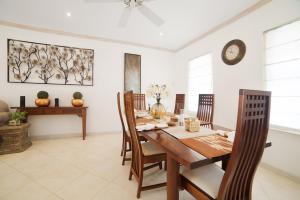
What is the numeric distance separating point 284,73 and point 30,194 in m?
3.60

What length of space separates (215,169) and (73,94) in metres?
3.38

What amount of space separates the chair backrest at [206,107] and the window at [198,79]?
102 centimetres

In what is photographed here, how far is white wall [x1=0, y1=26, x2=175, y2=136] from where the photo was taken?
3.22m

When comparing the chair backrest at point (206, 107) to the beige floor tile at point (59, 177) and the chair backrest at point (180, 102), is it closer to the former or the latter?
the chair backrest at point (180, 102)

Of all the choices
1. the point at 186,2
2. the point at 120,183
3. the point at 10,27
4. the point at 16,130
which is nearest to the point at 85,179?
the point at 120,183

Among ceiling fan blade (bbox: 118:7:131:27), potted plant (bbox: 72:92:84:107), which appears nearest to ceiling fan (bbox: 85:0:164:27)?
ceiling fan blade (bbox: 118:7:131:27)

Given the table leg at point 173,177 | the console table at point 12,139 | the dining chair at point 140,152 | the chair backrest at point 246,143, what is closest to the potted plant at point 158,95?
the dining chair at point 140,152

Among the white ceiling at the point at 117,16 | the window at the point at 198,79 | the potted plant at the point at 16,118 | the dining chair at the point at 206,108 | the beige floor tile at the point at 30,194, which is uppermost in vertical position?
the white ceiling at the point at 117,16

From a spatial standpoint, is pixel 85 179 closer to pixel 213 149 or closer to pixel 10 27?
pixel 213 149

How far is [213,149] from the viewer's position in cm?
107

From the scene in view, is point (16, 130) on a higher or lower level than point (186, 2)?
lower

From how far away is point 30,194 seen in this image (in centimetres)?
158

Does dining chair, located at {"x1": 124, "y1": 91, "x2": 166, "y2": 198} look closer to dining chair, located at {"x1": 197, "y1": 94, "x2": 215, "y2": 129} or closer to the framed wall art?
dining chair, located at {"x1": 197, "y1": 94, "x2": 215, "y2": 129}

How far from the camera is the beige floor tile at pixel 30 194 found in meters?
1.53
